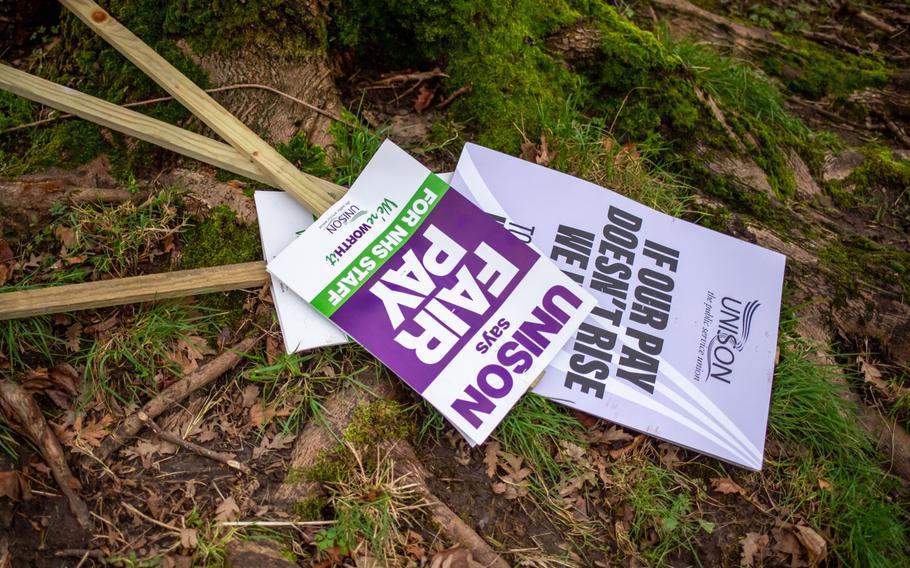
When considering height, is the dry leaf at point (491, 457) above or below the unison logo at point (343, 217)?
below

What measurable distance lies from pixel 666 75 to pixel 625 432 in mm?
1804

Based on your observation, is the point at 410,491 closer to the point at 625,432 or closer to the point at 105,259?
the point at 625,432

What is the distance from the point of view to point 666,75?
2.87m

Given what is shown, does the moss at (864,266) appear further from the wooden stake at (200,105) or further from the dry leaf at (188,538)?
the dry leaf at (188,538)

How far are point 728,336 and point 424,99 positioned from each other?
176cm

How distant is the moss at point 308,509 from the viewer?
1.90 m

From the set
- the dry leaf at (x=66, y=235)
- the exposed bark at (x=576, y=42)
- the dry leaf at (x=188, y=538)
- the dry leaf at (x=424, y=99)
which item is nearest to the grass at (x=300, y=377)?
the dry leaf at (x=188, y=538)

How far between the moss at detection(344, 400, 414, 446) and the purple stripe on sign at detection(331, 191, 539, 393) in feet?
0.44

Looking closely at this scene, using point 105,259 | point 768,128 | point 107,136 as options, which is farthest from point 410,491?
point 768,128

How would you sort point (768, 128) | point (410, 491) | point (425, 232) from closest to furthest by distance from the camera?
point (410, 491), point (425, 232), point (768, 128)

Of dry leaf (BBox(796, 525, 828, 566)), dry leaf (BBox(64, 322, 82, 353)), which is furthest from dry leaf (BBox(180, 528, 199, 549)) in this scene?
dry leaf (BBox(796, 525, 828, 566))

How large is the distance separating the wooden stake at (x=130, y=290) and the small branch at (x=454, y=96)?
116 centimetres

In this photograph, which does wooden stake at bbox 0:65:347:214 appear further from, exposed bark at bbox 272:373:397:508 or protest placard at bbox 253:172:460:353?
exposed bark at bbox 272:373:397:508

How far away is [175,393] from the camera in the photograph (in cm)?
206
